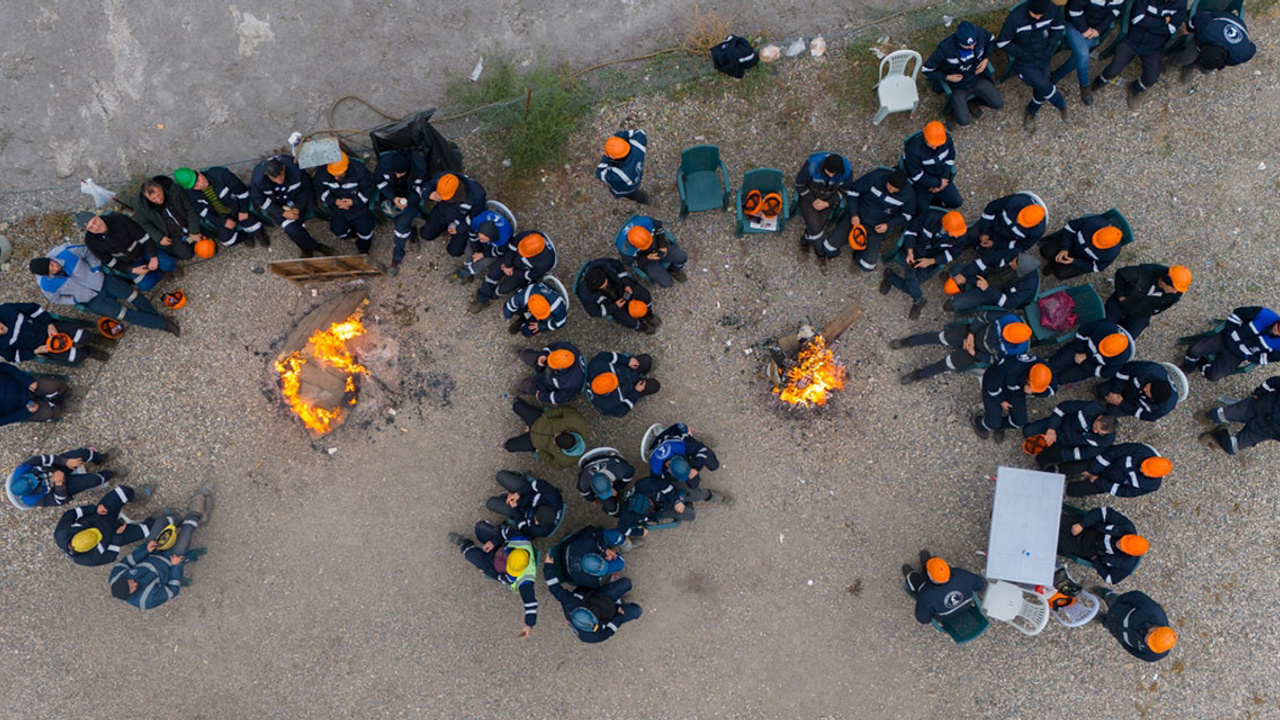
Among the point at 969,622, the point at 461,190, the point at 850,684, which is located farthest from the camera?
the point at 850,684

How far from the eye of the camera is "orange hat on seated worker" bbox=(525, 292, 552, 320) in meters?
6.80

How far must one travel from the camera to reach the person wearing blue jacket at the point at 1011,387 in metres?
6.52

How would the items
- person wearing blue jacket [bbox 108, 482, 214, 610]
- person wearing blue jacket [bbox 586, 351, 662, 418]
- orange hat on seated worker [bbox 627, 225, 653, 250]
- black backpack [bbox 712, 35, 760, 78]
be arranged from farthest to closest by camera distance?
black backpack [bbox 712, 35, 760, 78]
person wearing blue jacket [bbox 108, 482, 214, 610]
person wearing blue jacket [bbox 586, 351, 662, 418]
orange hat on seated worker [bbox 627, 225, 653, 250]

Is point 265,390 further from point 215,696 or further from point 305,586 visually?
point 215,696

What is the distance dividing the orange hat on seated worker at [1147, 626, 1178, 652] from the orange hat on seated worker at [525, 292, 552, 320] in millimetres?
7344

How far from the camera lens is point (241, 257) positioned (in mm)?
8086

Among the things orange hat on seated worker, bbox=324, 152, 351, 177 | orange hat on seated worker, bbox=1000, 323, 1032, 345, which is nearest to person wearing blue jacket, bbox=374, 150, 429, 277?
orange hat on seated worker, bbox=324, 152, 351, 177

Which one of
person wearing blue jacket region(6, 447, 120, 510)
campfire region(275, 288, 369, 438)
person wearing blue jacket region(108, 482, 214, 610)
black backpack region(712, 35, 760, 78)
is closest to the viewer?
person wearing blue jacket region(6, 447, 120, 510)

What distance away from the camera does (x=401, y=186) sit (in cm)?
744

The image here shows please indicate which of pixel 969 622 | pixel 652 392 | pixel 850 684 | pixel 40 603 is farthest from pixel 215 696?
pixel 969 622

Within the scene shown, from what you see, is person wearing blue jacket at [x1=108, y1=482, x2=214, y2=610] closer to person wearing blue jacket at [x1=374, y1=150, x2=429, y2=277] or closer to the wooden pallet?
the wooden pallet

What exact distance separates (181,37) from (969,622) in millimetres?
11981

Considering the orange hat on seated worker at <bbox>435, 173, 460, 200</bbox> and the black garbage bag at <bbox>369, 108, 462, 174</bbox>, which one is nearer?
the orange hat on seated worker at <bbox>435, 173, 460, 200</bbox>

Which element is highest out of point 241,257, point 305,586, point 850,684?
point 241,257
